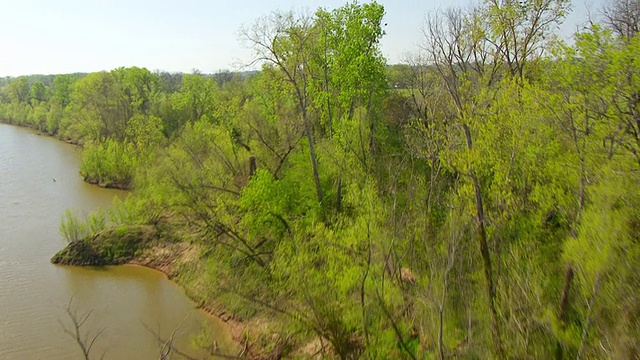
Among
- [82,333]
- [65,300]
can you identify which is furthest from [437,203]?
[65,300]

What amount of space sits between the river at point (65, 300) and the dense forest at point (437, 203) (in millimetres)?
1559

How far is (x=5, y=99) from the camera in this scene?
2923 inches

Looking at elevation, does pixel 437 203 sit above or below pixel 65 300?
above

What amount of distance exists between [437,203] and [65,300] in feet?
48.6

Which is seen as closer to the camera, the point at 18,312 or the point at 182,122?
the point at 18,312

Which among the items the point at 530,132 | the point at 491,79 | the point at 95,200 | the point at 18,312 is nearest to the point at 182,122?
the point at 95,200

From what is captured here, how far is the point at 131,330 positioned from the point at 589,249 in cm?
1470

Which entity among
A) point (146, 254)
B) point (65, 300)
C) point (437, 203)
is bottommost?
point (65, 300)

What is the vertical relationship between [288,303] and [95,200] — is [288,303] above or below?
above

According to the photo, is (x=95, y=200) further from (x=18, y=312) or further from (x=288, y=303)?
(x=288, y=303)

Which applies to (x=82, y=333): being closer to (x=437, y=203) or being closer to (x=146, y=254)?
(x=146, y=254)

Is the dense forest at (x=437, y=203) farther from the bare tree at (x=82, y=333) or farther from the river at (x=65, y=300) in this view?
the bare tree at (x=82, y=333)

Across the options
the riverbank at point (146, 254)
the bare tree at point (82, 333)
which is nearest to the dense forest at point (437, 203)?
the riverbank at point (146, 254)

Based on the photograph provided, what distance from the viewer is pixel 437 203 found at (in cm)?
1243
